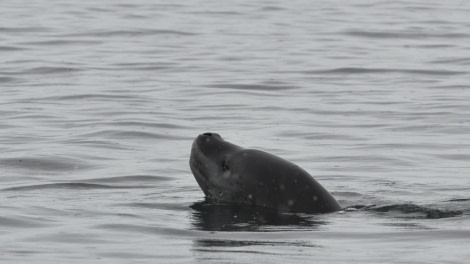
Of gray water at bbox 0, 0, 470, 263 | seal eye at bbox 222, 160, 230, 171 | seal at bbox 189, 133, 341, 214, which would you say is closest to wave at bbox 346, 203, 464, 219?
gray water at bbox 0, 0, 470, 263

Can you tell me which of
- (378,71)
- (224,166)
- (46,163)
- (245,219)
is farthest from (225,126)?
(378,71)

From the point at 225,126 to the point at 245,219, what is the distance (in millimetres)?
5915

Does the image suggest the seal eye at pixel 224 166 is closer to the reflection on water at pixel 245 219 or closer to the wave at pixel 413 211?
the reflection on water at pixel 245 219

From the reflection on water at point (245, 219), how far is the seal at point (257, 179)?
0.08 m

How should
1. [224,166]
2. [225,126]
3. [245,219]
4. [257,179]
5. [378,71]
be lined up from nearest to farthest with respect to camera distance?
[245,219], [257,179], [224,166], [225,126], [378,71]

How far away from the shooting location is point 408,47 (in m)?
25.1

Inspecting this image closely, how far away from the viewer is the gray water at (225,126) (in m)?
9.10

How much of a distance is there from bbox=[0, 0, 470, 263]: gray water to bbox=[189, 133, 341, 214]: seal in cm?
16

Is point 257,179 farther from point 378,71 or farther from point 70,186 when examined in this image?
point 378,71

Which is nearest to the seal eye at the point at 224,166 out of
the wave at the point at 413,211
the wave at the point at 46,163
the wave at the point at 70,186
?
the wave at the point at 413,211

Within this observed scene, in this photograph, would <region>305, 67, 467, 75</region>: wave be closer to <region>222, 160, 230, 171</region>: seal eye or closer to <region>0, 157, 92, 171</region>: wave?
<region>0, 157, 92, 171</region>: wave

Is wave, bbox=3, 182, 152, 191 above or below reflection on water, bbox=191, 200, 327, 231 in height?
below

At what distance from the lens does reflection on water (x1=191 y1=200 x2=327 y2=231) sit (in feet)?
31.3

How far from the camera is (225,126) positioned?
15.7 meters
